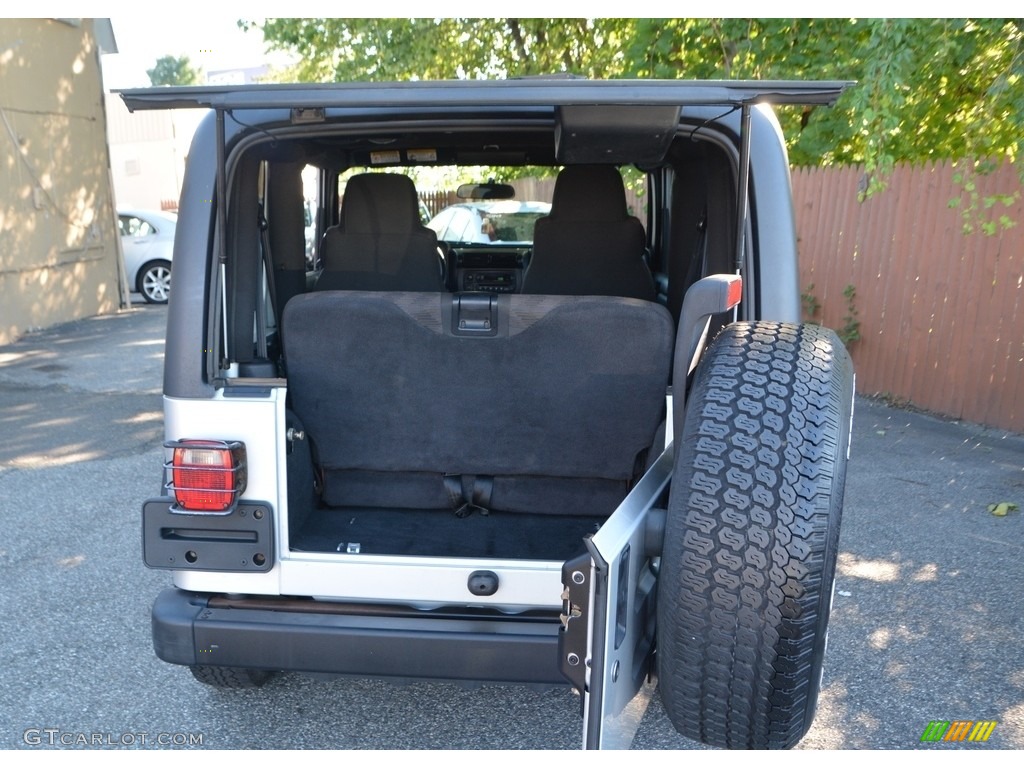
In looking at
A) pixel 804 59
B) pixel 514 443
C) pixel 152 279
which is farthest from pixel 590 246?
pixel 152 279

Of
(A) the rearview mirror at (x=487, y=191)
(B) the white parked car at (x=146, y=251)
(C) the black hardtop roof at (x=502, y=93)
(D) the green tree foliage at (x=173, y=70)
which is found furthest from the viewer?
(D) the green tree foliage at (x=173, y=70)

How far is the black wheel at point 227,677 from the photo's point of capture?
307cm

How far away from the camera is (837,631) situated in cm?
389

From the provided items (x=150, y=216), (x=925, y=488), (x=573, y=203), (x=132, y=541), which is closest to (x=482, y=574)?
(x=573, y=203)

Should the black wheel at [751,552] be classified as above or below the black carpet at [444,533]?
above

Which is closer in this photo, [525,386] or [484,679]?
[484,679]

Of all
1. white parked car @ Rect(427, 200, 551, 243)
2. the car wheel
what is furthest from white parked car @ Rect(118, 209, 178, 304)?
white parked car @ Rect(427, 200, 551, 243)

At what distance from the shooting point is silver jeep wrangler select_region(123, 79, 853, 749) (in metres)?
1.92

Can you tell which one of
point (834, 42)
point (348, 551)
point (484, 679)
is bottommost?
point (484, 679)

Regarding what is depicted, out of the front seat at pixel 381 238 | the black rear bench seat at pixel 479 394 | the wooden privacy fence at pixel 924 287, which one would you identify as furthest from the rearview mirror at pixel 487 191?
the wooden privacy fence at pixel 924 287

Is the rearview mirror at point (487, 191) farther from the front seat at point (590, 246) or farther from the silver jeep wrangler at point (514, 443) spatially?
the silver jeep wrangler at point (514, 443)

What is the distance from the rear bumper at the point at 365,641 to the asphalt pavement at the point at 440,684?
0.53 metres

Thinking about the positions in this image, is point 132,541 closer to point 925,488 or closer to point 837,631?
point 837,631

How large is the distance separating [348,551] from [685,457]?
1.28 metres
